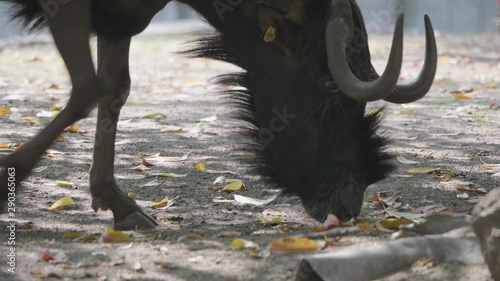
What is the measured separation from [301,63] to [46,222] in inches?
69.7

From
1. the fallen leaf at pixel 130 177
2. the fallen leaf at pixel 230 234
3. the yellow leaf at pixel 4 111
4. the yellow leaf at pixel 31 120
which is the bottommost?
the fallen leaf at pixel 230 234

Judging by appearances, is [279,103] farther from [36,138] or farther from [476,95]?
[476,95]

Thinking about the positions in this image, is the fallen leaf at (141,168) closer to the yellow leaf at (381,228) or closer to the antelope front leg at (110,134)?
the antelope front leg at (110,134)

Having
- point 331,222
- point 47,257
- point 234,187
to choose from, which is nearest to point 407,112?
point 234,187

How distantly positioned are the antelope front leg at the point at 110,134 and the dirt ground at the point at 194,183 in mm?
144

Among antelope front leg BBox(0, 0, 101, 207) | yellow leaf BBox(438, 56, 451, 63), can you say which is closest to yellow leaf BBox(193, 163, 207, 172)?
antelope front leg BBox(0, 0, 101, 207)

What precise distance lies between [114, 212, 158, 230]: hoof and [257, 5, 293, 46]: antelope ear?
4.08 ft

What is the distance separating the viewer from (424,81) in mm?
4375

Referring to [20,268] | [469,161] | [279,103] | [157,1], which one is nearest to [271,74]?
[279,103]

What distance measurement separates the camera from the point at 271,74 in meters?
4.61

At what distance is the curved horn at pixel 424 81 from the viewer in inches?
Answer: 163

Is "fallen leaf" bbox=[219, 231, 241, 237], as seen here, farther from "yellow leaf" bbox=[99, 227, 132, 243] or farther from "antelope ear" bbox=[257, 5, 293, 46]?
"antelope ear" bbox=[257, 5, 293, 46]

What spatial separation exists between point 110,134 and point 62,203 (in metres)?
0.54

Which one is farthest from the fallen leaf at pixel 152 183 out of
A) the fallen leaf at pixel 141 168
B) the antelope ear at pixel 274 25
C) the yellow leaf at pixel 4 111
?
the yellow leaf at pixel 4 111
